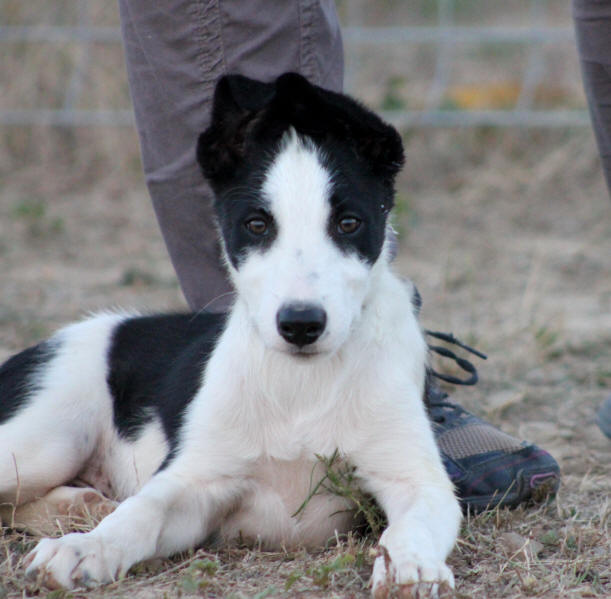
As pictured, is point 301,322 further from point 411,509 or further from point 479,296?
point 479,296

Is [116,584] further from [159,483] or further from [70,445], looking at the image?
[70,445]

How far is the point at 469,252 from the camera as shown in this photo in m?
6.33

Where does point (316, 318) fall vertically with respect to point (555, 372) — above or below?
above

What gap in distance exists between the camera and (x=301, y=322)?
221 cm

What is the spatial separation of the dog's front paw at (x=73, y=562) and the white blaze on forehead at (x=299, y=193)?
2.65 feet

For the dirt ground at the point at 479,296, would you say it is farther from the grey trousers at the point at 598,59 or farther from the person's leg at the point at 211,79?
the grey trousers at the point at 598,59

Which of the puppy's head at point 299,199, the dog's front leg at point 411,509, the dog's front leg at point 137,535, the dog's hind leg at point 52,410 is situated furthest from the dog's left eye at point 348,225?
the dog's hind leg at point 52,410

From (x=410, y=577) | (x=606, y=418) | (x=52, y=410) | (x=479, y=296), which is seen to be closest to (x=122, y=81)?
(x=479, y=296)

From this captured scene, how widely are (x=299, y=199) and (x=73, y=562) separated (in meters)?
0.96

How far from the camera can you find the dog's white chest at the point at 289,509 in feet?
8.33

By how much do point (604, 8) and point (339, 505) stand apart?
170cm

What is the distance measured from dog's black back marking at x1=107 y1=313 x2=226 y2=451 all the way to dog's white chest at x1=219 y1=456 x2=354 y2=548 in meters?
0.31

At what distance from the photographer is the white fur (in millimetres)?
2305

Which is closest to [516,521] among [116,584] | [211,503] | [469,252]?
[211,503]
